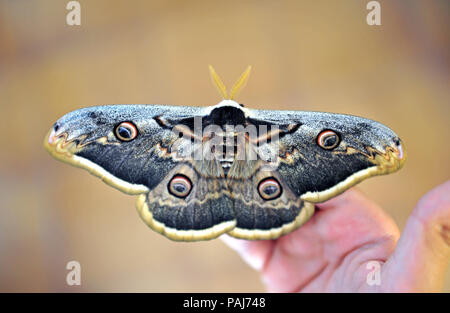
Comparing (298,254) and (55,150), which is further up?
(55,150)

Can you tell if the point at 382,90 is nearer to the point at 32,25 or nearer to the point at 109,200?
the point at 109,200

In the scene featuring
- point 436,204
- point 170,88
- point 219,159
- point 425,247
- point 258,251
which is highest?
point 170,88

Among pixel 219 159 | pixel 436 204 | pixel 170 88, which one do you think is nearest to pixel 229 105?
pixel 219 159

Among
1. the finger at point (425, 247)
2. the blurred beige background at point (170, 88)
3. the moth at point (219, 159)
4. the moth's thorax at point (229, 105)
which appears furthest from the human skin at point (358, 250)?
the blurred beige background at point (170, 88)

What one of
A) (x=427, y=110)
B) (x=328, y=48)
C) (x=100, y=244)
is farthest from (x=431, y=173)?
(x=100, y=244)

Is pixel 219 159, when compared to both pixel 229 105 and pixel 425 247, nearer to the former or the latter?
pixel 229 105

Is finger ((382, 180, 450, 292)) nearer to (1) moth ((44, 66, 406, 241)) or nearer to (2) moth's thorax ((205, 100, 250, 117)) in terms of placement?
(1) moth ((44, 66, 406, 241))
